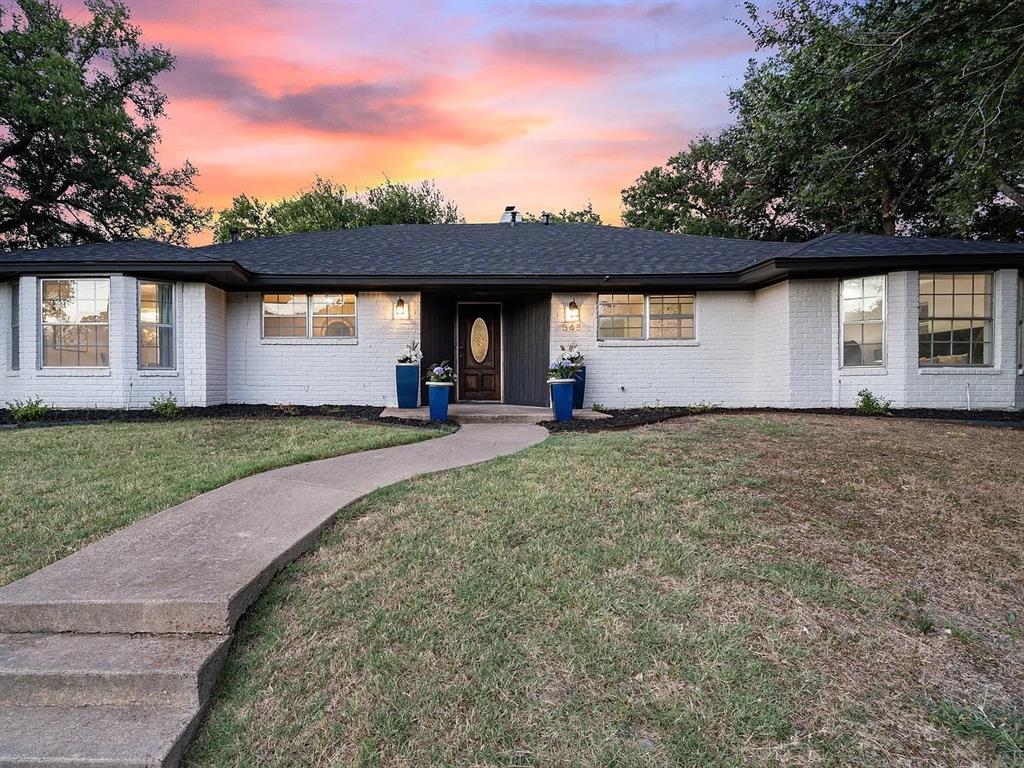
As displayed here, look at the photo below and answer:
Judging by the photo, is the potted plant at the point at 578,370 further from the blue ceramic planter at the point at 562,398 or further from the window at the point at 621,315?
the blue ceramic planter at the point at 562,398

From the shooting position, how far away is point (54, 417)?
339 inches

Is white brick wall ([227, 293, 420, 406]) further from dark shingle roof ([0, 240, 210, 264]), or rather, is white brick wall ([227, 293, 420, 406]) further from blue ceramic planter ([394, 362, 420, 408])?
dark shingle roof ([0, 240, 210, 264])

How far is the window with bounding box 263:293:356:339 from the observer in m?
10.6

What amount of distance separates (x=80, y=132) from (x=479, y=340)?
1192 cm

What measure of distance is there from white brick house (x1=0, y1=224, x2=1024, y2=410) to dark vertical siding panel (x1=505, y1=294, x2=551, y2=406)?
0.04m

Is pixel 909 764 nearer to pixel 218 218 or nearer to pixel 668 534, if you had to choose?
pixel 668 534

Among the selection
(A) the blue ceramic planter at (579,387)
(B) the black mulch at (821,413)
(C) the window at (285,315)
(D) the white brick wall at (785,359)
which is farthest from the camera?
(C) the window at (285,315)

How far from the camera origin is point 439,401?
8508 mm

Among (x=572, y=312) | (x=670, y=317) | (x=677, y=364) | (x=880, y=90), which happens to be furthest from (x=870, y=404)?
(x=572, y=312)

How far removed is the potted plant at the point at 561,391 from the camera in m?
8.63

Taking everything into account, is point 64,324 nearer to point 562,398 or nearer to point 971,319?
point 562,398

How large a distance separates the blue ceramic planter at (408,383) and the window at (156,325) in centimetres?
409

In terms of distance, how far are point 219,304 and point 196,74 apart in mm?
6040

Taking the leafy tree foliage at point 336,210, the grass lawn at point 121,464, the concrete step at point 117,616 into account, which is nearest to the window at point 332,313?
the grass lawn at point 121,464
